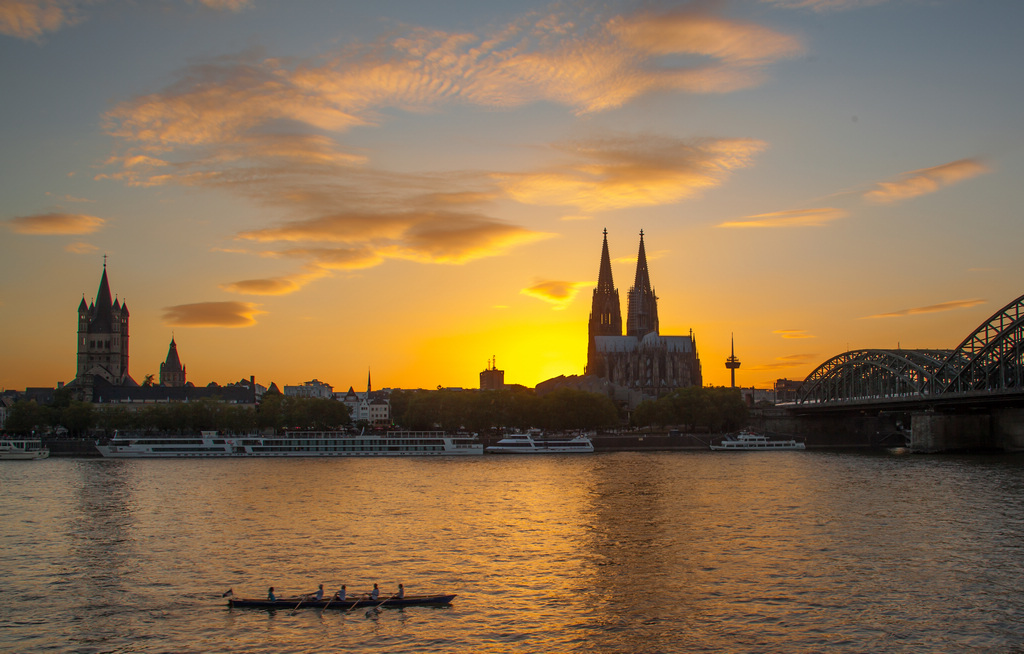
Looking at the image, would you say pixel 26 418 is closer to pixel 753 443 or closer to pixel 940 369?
pixel 753 443

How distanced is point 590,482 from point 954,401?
5312 centimetres

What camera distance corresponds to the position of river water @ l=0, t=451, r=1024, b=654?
2834 cm

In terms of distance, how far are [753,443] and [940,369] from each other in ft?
82.0

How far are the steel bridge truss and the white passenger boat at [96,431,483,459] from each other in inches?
2241

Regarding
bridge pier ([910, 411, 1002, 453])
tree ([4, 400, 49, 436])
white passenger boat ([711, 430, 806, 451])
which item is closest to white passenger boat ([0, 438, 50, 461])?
tree ([4, 400, 49, 436])

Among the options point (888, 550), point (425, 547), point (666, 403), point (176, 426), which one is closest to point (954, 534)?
point (888, 550)

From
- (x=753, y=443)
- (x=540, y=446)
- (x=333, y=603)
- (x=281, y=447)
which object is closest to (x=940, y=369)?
(x=753, y=443)

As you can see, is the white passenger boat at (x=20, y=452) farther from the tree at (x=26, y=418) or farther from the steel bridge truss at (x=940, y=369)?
the steel bridge truss at (x=940, y=369)

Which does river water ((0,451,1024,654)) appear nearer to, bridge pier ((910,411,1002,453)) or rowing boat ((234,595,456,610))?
rowing boat ((234,595,456,610))

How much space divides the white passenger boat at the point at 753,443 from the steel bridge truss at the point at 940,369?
1148cm

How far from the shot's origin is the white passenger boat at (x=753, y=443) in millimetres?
121000

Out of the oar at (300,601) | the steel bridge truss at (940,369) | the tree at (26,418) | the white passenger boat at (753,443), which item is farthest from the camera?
the tree at (26,418)

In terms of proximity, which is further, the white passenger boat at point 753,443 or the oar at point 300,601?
the white passenger boat at point 753,443

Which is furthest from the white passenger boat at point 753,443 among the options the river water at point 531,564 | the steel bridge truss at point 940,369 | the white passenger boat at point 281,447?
the river water at point 531,564
